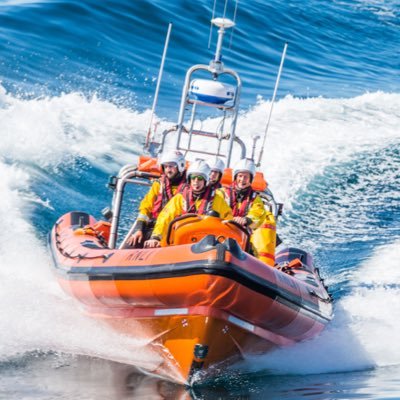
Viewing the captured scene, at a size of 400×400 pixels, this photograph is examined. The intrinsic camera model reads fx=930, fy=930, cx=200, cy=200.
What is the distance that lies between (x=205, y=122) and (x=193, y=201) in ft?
19.7

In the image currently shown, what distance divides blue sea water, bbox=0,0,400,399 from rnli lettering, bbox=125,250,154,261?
2.20 ft

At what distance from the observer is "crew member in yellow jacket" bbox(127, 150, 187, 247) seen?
6.66 meters

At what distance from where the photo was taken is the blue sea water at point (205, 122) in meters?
6.00

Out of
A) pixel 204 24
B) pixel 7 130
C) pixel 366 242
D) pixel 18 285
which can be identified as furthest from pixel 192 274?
pixel 204 24

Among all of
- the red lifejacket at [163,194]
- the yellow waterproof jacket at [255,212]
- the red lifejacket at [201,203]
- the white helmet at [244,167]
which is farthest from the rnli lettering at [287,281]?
the red lifejacket at [163,194]

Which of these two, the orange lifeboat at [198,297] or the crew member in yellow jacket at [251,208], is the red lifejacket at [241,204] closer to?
the crew member in yellow jacket at [251,208]

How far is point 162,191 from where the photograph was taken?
673 centimetres

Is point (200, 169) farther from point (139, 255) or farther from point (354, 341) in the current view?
point (354, 341)

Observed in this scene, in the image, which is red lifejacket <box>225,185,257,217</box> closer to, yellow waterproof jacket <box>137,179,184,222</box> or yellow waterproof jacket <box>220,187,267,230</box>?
yellow waterproof jacket <box>220,187,267,230</box>

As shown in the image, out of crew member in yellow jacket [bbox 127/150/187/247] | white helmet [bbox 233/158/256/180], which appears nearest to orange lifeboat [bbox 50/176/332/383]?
crew member in yellow jacket [bbox 127/150/187/247]

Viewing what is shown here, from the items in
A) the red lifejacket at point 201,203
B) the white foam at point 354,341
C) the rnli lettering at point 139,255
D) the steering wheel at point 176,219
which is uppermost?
the red lifejacket at point 201,203

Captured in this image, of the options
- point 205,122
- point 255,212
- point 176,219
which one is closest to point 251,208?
point 255,212

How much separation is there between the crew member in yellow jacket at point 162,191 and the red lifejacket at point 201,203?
0.28 metres

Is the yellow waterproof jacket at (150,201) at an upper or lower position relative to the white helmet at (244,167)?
lower
